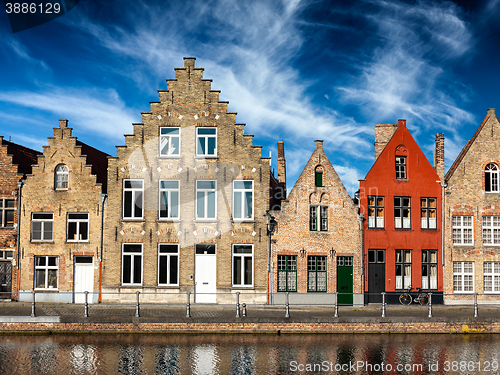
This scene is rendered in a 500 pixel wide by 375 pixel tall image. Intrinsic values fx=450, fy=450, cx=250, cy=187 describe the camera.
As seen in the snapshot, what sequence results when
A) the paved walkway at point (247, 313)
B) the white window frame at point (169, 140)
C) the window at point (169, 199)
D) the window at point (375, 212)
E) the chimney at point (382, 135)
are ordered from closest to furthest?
the paved walkway at point (247, 313)
the window at point (169, 199)
the white window frame at point (169, 140)
the window at point (375, 212)
the chimney at point (382, 135)

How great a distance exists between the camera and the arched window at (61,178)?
984 inches

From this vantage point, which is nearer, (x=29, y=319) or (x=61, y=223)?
(x=29, y=319)

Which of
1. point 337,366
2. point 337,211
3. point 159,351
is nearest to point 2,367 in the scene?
point 159,351


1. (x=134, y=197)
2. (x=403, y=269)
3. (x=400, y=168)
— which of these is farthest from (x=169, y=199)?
(x=403, y=269)

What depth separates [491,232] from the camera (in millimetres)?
25688

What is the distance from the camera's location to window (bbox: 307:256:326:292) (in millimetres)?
24125

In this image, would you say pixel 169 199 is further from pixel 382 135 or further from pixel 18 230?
pixel 382 135

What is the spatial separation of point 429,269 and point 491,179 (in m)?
6.44

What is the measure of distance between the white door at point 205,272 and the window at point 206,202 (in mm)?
1739

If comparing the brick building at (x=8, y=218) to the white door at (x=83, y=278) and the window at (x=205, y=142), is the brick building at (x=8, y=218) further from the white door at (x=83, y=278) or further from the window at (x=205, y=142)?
the window at (x=205, y=142)

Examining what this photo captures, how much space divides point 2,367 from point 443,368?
13.0 metres

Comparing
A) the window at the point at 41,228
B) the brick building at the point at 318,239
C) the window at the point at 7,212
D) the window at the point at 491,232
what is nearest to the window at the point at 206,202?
the brick building at the point at 318,239

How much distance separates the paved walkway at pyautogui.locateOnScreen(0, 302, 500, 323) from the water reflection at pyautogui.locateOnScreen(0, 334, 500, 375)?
752mm

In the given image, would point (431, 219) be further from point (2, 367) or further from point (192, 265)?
point (2, 367)
